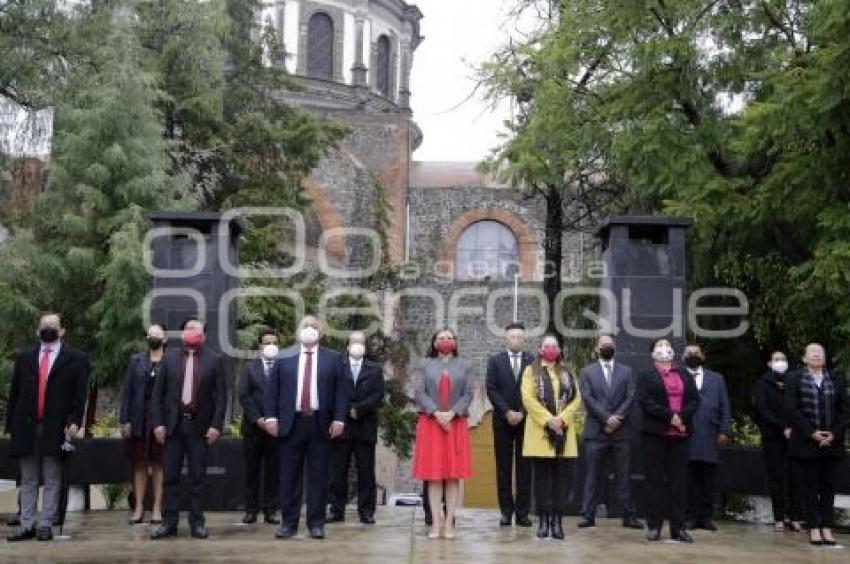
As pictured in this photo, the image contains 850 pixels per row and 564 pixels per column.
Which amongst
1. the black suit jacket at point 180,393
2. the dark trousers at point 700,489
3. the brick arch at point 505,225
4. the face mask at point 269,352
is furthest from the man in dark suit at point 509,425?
the brick arch at point 505,225

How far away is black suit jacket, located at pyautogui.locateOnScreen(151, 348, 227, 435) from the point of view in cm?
967

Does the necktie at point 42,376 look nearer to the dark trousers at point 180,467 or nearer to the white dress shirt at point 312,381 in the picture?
the dark trousers at point 180,467

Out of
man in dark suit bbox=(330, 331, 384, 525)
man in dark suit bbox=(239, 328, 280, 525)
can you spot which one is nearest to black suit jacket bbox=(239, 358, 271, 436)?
man in dark suit bbox=(239, 328, 280, 525)

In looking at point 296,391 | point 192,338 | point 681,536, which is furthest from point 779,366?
point 192,338

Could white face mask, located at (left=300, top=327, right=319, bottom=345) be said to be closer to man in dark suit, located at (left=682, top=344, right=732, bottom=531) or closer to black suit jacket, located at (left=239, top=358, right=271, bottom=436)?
black suit jacket, located at (left=239, top=358, right=271, bottom=436)

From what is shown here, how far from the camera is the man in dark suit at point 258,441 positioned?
1108 centimetres

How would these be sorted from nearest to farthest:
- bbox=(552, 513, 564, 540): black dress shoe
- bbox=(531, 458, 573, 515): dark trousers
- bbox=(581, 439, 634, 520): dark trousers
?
1. bbox=(531, 458, 573, 515): dark trousers
2. bbox=(552, 513, 564, 540): black dress shoe
3. bbox=(581, 439, 634, 520): dark trousers

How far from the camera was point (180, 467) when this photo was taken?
31.8 feet

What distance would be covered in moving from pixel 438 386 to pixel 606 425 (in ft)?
6.18

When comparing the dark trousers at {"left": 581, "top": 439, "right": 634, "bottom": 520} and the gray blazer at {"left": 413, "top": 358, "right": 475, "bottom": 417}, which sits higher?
the gray blazer at {"left": 413, "top": 358, "right": 475, "bottom": 417}

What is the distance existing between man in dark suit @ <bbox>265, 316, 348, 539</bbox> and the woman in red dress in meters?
0.66

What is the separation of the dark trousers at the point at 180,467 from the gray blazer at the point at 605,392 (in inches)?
136

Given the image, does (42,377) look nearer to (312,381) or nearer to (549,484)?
(312,381)

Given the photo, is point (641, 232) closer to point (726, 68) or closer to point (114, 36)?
point (726, 68)
